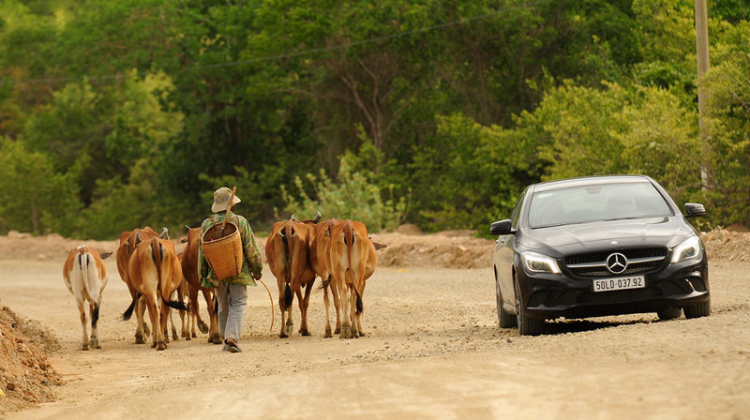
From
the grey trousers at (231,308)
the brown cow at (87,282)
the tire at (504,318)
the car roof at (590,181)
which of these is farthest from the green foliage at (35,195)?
the car roof at (590,181)

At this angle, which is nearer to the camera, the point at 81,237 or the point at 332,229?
the point at 332,229

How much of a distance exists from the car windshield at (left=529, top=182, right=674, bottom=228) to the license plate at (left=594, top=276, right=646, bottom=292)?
1353 mm

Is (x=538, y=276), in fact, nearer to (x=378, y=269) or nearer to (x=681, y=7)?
(x=378, y=269)

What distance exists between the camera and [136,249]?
Result: 1605 centimetres

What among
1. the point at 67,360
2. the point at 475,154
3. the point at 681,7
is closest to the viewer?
the point at 67,360

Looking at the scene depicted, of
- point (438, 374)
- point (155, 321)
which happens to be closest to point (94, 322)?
point (155, 321)

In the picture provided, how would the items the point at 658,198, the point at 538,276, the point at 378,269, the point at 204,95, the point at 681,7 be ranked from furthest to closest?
the point at 204,95
the point at 681,7
the point at 378,269
the point at 658,198
the point at 538,276

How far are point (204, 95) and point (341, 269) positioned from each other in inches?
1742

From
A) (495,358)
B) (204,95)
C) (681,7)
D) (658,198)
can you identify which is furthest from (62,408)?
(204,95)

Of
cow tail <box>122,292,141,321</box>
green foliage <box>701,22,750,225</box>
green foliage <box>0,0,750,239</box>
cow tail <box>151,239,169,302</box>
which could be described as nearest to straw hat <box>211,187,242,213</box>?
cow tail <box>151,239,169,302</box>

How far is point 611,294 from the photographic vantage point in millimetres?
11898

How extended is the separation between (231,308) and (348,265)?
1.70 metres

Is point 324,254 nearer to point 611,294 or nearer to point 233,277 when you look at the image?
point 233,277

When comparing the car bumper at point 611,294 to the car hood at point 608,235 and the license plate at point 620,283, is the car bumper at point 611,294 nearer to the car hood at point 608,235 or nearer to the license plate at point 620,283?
the license plate at point 620,283
